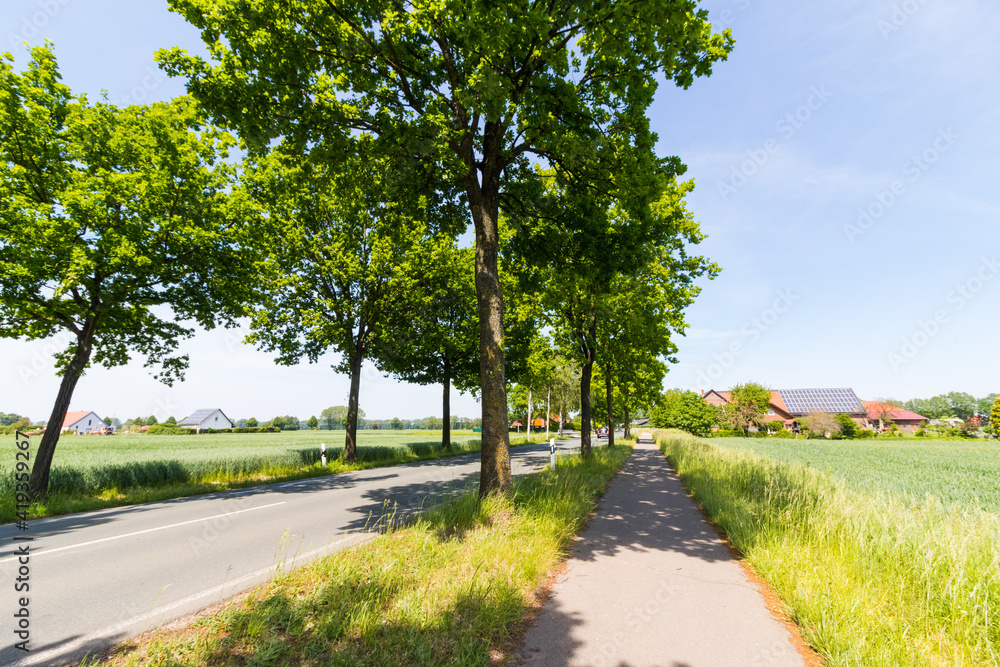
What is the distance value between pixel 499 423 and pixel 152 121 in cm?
1295

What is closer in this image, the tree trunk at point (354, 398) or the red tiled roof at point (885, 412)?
the tree trunk at point (354, 398)

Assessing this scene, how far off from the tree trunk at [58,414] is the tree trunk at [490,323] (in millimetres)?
10571

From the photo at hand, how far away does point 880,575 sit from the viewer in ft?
14.0

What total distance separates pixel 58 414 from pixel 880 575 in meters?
16.5

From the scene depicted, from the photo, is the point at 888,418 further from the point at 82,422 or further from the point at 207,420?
the point at 82,422

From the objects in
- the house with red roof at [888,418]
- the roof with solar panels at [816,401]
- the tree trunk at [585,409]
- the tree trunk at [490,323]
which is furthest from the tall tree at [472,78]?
the house with red roof at [888,418]

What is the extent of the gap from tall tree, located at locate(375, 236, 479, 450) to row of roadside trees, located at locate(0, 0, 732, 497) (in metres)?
3.15

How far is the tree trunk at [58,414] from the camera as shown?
9.76 metres

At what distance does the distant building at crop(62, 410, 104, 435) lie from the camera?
204 feet

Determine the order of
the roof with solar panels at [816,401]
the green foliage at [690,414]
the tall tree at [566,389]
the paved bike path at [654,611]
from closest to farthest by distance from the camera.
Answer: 1. the paved bike path at [654,611]
2. the tall tree at [566,389]
3. the green foliage at [690,414]
4. the roof with solar panels at [816,401]

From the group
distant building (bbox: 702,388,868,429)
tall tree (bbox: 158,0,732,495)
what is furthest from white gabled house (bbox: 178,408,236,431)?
distant building (bbox: 702,388,868,429)

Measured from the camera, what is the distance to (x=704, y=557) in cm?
582

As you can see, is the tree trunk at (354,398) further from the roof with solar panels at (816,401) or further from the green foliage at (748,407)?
the roof with solar panels at (816,401)

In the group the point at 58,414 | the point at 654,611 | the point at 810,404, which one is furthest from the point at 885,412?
the point at 58,414
